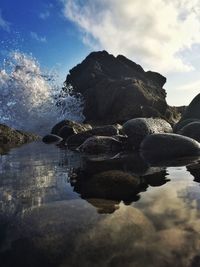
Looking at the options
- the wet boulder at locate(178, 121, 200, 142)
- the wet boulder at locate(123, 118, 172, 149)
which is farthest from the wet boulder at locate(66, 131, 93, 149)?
the wet boulder at locate(178, 121, 200, 142)

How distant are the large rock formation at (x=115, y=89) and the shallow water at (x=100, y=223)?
17724mm

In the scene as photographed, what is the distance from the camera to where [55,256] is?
7.20 ft

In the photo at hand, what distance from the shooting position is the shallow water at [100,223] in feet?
7.10

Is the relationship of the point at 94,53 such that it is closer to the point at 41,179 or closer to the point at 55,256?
the point at 41,179

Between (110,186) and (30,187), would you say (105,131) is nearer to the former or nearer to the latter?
(30,187)

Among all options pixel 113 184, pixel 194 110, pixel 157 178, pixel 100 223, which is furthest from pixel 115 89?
pixel 100 223

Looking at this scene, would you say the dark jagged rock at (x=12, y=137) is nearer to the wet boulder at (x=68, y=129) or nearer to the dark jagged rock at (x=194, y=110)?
the wet boulder at (x=68, y=129)

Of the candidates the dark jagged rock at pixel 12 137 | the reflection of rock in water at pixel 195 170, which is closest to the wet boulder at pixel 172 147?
the reflection of rock in water at pixel 195 170

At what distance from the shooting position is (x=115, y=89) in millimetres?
Answer: 24406

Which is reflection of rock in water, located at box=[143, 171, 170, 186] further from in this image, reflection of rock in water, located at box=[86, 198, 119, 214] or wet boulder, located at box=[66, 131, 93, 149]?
wet boulder, located at box=[66, 131, 93, 149]

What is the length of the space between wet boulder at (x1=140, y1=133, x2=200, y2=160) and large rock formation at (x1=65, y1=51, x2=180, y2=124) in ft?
45.2

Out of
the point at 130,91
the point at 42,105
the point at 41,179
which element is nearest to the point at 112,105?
the point at 130,91

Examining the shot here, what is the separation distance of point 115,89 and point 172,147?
17.3 meters

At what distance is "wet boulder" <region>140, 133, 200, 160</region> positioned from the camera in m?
7.41
